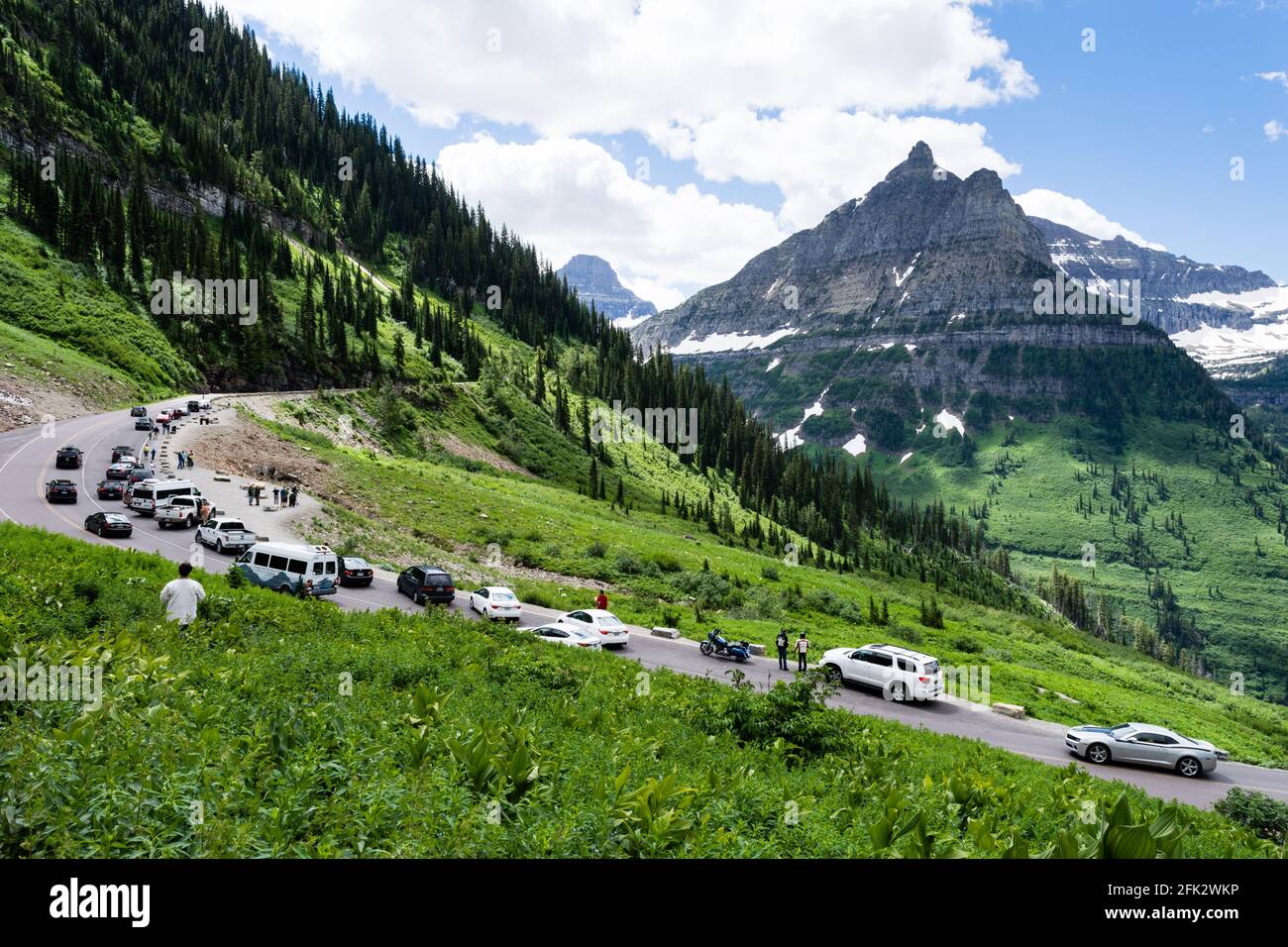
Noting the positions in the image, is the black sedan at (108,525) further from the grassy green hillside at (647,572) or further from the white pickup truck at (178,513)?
the grassy green hillside at (647,572)

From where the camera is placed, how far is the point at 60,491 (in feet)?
119

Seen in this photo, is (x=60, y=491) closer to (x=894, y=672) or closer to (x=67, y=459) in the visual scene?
(x=67, y=459)

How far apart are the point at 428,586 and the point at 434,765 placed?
24.3 m

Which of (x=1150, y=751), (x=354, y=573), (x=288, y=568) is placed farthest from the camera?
(x=354, y=573)

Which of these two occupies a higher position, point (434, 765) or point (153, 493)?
point (153, 493)

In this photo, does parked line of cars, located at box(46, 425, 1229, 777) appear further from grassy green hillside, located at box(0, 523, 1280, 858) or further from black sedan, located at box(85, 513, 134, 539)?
grassy green hillside, located at box(0, 523, 1280, 858)

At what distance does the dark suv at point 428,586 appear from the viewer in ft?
104

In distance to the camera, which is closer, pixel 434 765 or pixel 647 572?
pixel 434 765

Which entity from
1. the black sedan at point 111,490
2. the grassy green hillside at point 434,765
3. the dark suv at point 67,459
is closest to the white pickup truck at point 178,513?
the black sedan at point 111,490

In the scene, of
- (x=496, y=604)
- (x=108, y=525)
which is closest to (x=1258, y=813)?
(x=496, y=604)

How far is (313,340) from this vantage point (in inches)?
3888

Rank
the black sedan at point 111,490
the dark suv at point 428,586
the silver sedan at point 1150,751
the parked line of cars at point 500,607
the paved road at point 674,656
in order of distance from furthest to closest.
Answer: the black sedan at point 111,490 → the dark suv at point 428,586 → the parked line of cars at point 500,607 → the silver sedan at point 1150,751 → the paved road at point 674,656

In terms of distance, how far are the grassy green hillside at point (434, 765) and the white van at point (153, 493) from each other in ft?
73.9

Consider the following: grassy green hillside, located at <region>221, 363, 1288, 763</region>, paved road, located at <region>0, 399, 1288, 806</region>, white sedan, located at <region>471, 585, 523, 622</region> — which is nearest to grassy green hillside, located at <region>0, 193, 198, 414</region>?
grassy green hillside, located at <region>221, 363, 1288, 763</region>
